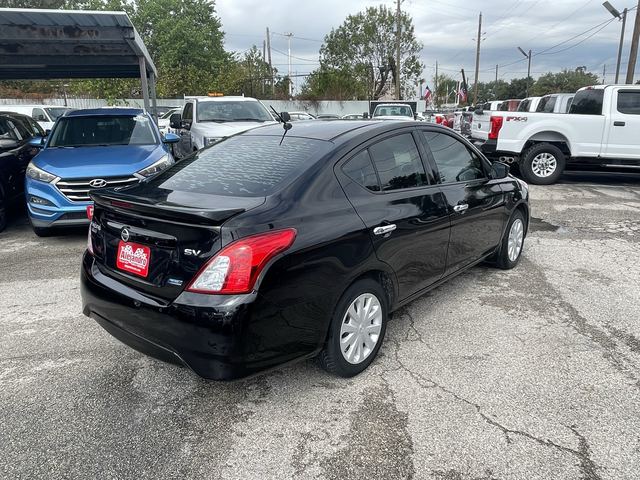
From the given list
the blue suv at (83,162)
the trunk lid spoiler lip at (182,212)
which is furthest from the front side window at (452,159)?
the blue suv at (83,162)

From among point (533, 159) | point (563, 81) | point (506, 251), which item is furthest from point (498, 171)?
point (563, 81)

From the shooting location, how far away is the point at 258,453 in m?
2.48

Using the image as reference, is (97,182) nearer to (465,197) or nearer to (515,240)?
(465,197)

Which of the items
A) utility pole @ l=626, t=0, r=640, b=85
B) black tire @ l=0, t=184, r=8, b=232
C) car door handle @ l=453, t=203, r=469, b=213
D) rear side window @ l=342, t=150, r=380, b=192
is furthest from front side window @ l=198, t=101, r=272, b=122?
utility pole @ l=626, t=0, r=640, b=85

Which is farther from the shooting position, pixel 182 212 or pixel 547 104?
pixel 547 104

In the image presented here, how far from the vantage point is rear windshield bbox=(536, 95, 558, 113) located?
11.9 metres

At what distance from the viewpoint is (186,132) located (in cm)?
1072

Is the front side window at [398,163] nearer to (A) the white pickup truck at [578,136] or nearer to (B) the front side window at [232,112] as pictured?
(B) the front side window at [232,112]

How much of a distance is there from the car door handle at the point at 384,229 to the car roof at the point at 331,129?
26.8 inches

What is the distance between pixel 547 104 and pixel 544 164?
2.58 meters

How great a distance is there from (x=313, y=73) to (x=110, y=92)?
23.0 metres

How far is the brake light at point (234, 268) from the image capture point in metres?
2.41

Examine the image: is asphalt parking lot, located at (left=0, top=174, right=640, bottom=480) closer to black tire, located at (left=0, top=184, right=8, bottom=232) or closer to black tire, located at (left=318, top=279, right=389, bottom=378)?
black tire, located at (left=318, top=279, right=389, bottom=378)

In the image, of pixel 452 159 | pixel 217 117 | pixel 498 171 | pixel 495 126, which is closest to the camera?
pixel 452 159
